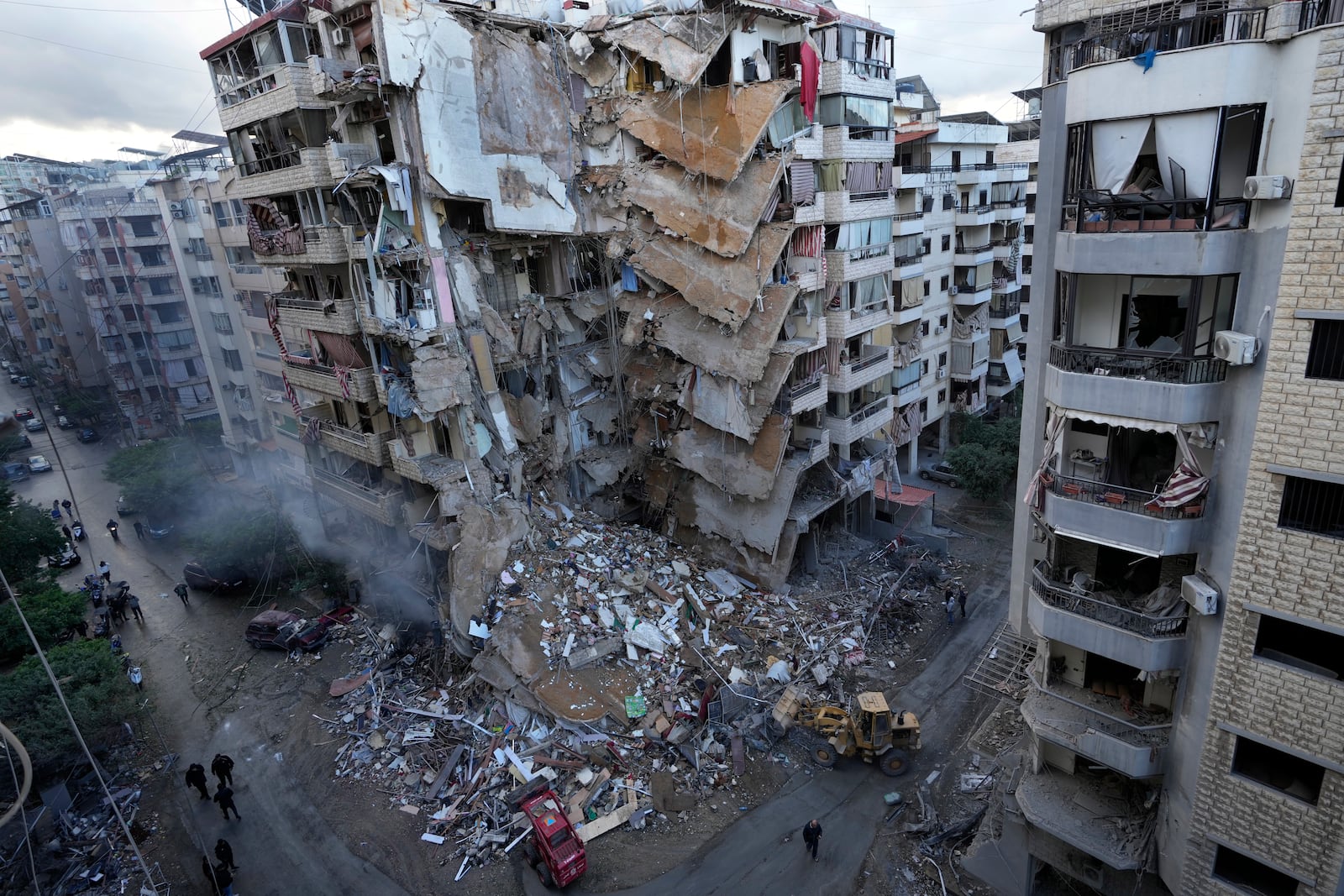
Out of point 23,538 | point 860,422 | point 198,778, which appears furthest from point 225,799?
point 860,422

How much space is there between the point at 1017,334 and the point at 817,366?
21.2 m

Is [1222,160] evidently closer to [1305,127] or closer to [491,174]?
[1305,127]

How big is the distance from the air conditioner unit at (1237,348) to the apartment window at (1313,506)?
151 cm

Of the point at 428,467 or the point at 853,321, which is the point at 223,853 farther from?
the point at 853,321

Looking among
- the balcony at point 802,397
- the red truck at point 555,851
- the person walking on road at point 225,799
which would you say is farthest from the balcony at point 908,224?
the person walking on road at point 225,799

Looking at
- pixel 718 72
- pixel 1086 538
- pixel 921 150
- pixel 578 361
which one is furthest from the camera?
pixel 921 150

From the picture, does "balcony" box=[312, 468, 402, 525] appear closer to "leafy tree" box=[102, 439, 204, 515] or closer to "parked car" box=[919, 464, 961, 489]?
"leafy tree" box=[102, 439, 204, 515]

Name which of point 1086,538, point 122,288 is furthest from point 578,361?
point 122,288

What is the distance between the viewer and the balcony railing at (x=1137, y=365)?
351 inches

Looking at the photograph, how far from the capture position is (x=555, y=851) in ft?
44.2

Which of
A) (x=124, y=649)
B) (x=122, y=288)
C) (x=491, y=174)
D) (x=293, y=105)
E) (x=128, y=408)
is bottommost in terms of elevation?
(x=124, y=649)

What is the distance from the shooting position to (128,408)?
45.8 metres

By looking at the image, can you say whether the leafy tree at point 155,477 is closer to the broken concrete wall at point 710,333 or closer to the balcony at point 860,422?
the broken concrete wall at point 710,333

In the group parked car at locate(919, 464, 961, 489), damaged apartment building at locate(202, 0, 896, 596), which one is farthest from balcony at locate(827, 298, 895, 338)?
parked car at locate(919, 464, 961, 489)
